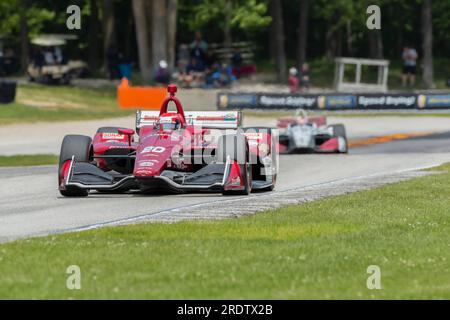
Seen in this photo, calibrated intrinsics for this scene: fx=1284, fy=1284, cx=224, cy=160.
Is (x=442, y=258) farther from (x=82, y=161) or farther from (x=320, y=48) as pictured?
(x=320, y=48)

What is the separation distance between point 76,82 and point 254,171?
32.2 meters

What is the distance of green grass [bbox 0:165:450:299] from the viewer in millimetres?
10227

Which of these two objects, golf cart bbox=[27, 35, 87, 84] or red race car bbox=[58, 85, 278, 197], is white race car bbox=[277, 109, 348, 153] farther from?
golf cart bbox=[27, 35, 87, 84]

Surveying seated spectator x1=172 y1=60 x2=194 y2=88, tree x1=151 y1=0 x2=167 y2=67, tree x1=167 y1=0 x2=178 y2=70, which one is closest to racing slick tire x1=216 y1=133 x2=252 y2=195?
seated spectator x1=172 y1=60 x2=194 y2=88

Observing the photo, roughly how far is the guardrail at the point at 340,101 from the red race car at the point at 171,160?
20217 mm

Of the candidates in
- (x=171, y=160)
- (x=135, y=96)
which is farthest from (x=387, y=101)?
(x=171, y=160)

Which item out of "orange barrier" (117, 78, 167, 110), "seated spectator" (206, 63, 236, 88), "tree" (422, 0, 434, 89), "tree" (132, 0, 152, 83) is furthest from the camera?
"tree" (422, 0, 434, 89)

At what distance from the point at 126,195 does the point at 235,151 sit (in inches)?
70.5

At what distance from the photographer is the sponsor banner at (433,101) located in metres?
39.6

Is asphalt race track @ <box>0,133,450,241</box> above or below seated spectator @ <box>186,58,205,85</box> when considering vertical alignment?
above

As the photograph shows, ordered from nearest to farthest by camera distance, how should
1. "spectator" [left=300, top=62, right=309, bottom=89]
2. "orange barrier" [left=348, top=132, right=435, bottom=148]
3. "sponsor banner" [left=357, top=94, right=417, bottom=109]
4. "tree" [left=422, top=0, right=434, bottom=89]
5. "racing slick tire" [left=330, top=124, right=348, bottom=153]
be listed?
1. "racing slick tire" [left=330, top=124, right=348, bottom=153]
2. "orange barrier" [left=348, top=132, right=435, bottom=148]
3. "sponsor banner" [left=357, top=94, right=417, bottom=109]
4. "spectator" [left=300, top=62, right=309, bottom=89]
5. "tree" [left=422, top=0, right=434, bottom=89]

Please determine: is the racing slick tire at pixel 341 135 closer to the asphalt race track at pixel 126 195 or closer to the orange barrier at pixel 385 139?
the asphalt race track at pixel 126 195

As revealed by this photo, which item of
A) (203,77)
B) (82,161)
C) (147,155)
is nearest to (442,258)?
(147,155)

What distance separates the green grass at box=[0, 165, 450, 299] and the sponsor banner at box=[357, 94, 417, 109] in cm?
2408
